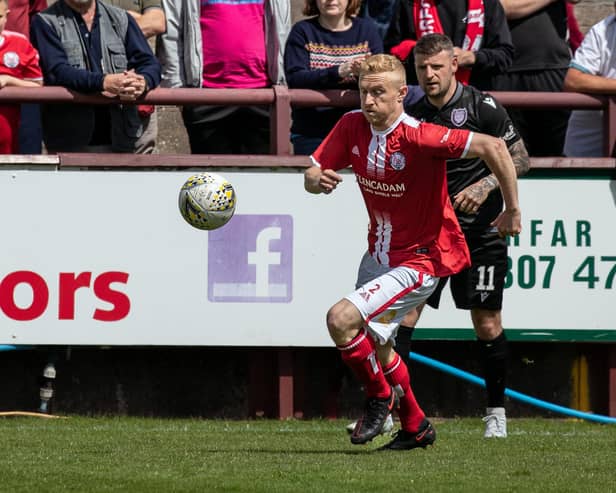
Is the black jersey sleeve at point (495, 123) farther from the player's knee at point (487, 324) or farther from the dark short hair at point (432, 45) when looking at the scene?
the player's knee at point (487, 324)

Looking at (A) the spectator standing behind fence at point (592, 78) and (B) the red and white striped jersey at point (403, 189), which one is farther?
(A) the spectator standing behind fence at point (592, 78)

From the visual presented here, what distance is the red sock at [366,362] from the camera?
26.4ft

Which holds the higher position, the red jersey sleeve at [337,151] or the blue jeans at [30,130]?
the blue jeans at [30,130]

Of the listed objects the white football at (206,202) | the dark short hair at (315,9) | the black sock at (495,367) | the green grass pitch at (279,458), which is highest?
the dark short hair at (315,9)

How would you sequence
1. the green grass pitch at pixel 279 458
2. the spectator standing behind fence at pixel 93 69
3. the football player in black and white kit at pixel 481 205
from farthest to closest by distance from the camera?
the spectator standing behind fence at pixel 93 69 → the football player in black and white kit at pixel 481 205 → the green grass pitch at pixel 279 458

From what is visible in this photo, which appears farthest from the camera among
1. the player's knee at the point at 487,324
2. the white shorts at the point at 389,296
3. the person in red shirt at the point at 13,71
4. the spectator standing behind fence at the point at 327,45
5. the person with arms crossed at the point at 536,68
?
the person with arms crossed at the point at 536,68

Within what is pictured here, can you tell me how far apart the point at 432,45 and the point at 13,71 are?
347 cm

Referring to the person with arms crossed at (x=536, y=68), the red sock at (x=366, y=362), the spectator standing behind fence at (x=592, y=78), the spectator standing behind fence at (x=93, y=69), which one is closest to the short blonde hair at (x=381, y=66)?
the red sock at (x=366, y=362)

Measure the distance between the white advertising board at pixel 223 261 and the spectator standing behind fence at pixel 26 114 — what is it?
0.49 meters

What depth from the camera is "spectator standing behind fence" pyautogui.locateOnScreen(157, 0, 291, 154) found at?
36.3 feet

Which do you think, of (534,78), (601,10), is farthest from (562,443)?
(601,10)

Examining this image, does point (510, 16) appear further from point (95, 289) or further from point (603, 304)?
point (95, 289)

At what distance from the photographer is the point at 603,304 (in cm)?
1077

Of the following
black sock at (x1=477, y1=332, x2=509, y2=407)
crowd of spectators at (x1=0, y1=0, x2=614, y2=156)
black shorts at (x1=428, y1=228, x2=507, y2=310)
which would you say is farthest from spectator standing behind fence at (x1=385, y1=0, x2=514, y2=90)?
black sock at (x1=477, y1=332, x2=509, y2=407)
